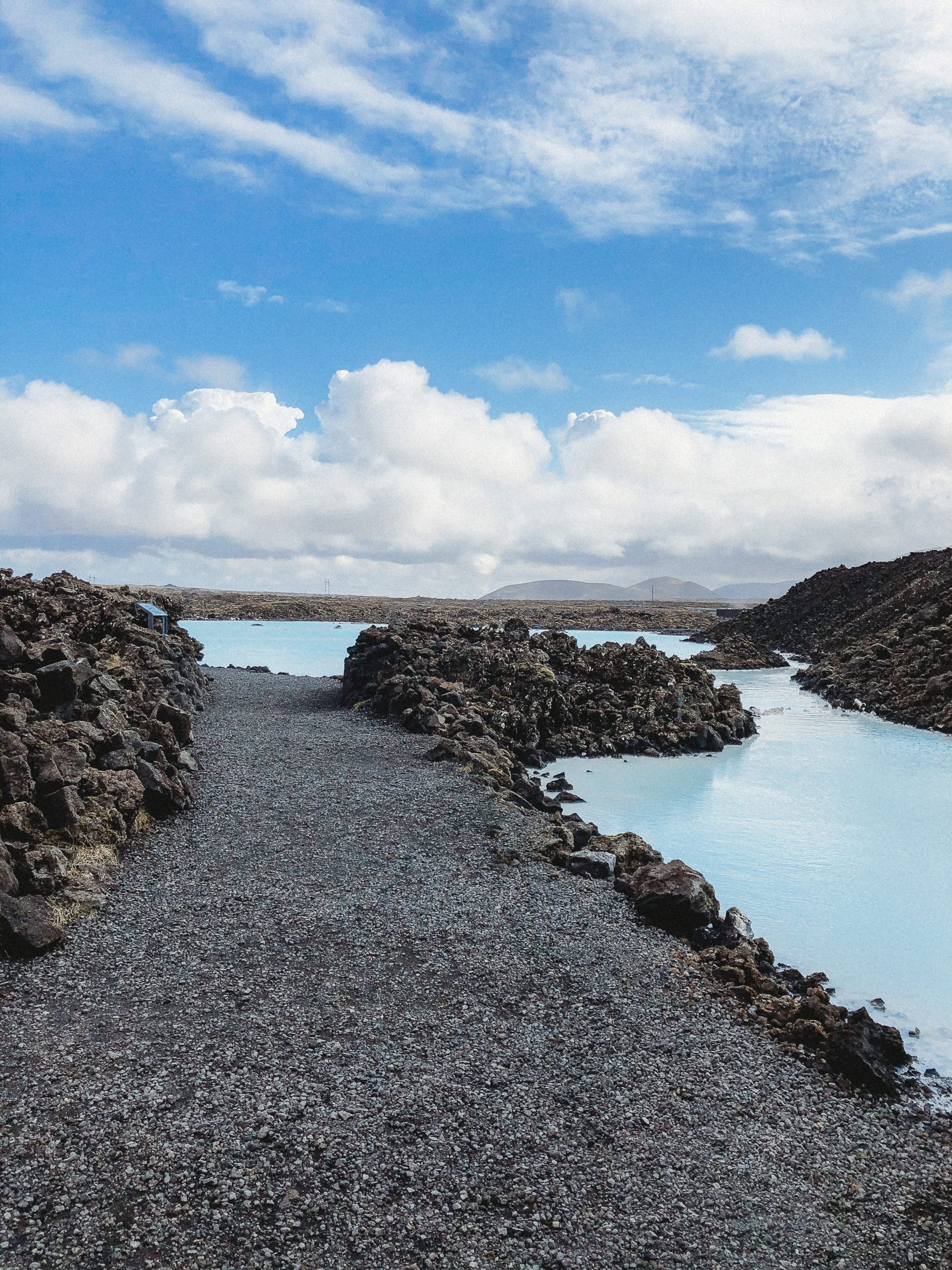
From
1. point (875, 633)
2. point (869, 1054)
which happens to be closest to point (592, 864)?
point (869, 1054)

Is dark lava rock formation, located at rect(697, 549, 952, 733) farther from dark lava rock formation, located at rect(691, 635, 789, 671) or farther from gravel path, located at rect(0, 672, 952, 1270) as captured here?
gravel path, located at rect(0, 672, 952, 1270)

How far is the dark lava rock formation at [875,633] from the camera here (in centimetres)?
3853

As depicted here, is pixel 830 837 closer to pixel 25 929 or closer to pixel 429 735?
pixel 429 735

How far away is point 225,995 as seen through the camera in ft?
29.6

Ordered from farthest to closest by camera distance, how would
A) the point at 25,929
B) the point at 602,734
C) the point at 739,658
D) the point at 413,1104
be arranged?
1. the point at 739,658
2. the point at 602,734
3. the point at 25,929
4. the point at 413,1104

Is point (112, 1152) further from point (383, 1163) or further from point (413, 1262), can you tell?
point (413, 1262)

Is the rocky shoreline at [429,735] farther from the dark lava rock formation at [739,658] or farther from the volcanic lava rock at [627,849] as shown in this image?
the dark lava rock formation at [739,658]

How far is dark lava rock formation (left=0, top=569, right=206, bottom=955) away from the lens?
1101cm

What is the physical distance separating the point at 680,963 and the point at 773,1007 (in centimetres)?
135

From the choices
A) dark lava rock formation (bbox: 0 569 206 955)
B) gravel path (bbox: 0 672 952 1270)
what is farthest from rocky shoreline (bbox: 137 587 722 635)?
gravel path (bbox: 0 672 952 1270)

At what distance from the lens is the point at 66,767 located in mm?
13547

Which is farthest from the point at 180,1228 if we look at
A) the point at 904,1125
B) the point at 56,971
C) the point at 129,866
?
the point at 129,866

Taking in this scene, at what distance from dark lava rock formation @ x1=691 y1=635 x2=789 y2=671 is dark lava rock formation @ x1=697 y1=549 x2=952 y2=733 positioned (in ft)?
11.8

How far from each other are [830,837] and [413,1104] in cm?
1562
